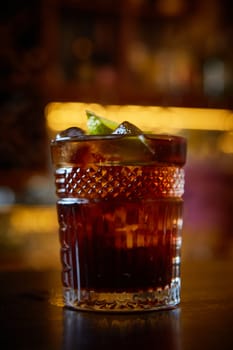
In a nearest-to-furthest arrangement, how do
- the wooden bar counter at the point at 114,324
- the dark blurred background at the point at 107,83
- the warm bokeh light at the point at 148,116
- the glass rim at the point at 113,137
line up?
the wooden bar counter at the point at 114,324, the glass rim at the point at 113,137, the dark blurred background at the point at 107,83, the warm bokeh light at the point at 148,116

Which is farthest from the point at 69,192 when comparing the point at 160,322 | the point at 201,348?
the point at 201,348

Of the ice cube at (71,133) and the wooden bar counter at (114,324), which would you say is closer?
the wooden bar counter at (114,324)

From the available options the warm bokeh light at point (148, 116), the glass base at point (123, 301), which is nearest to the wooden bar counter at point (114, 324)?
the glass base at point (123, 301)

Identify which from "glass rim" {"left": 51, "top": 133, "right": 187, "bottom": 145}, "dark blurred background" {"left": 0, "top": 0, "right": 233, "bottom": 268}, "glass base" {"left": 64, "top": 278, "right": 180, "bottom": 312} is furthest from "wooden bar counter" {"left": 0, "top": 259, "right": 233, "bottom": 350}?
"dark blurred background" {"left": 0, "top": 0, "right": 233, "bottom": 268}

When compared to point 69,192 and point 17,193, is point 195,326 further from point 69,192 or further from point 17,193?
point 17,193

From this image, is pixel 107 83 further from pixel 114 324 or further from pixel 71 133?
pixel 114 324

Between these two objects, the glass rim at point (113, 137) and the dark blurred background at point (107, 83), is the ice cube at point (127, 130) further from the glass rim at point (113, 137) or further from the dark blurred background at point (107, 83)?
the dark blurred background at point (107, 83)

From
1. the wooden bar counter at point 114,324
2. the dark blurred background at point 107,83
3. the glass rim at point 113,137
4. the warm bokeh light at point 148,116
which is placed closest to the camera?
the wooden bar counter at point 114,324

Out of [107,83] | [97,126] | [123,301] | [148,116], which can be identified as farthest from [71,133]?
[148,116]
